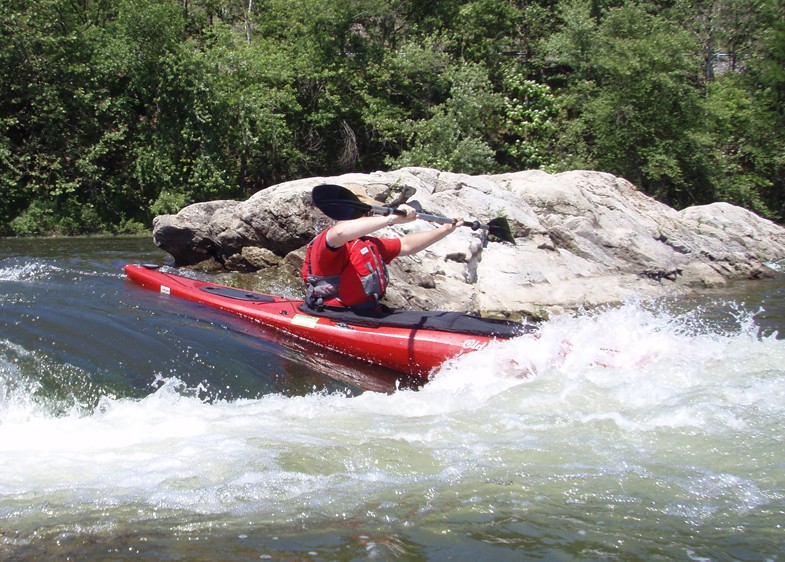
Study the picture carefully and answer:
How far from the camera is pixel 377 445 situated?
3172 millimetres

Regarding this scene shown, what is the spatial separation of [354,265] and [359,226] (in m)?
0.45

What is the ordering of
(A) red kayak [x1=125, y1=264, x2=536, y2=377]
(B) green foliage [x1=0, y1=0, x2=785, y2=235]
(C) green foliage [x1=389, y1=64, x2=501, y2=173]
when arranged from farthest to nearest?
1. (B) green foliage [x1=0, y1=0, x2=785, y2=235]
2. (C) green foliage [x1=389, y1=64, x2=501, y2=173]
3. (A) red kayak [x1=125, y1=264, x2=536, y2=377]

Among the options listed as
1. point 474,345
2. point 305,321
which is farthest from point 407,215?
point 305,321

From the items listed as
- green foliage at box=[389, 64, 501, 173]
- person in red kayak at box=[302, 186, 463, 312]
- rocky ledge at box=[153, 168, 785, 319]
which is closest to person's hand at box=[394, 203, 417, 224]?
person in red kayak at box=[302, 186, 463, 312]

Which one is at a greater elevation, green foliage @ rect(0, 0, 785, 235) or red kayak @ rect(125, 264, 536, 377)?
green foliage @ rect(0, 0, 785, 235)

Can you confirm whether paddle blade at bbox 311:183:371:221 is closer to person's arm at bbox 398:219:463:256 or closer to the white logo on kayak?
person's arm at bbox 398:219:463:256

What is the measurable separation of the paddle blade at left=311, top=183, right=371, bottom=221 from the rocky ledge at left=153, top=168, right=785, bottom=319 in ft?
5.09

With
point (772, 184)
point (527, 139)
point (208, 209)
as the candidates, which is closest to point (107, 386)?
point (208, 209)

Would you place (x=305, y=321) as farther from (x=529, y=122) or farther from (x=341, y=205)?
(x=529, y=122)

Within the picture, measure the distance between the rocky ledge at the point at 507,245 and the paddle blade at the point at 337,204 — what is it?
61.0 inches

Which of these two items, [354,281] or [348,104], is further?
[348,104]

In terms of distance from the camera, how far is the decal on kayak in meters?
4.99

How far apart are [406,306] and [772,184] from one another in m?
11.7

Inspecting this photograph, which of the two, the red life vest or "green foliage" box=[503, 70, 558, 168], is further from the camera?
"green foliage" box=[503, 70, 558, 168]
